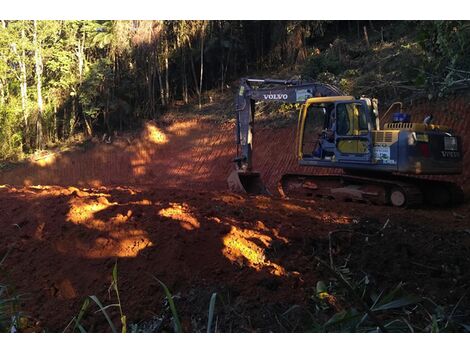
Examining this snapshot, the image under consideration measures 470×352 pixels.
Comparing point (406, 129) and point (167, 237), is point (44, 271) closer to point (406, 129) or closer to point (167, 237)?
point (167, 237)

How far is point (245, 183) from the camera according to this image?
482 inches

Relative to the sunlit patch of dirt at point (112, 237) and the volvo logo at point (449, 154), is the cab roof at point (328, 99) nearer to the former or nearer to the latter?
the volvo logo at point (449, 154)

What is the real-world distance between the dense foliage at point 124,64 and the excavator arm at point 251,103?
9.34 m

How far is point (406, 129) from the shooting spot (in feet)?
31.7

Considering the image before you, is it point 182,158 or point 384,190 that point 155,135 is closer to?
point 182,158

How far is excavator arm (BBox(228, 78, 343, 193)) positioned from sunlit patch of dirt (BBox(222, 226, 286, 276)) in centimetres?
610

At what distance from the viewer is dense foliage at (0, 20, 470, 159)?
78.1ft

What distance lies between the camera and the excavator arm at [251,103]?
38.2ft

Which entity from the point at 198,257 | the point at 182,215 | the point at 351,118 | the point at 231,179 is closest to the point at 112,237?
the point at 182,215

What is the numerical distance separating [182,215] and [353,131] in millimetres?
5293

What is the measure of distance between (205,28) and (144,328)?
21.7 m

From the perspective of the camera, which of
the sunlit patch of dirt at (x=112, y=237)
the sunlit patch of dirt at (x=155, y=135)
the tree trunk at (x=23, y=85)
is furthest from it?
the tree trunk at (x=23, y=85)

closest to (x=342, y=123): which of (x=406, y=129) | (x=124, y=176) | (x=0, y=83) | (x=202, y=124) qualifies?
(x=406, y=129)

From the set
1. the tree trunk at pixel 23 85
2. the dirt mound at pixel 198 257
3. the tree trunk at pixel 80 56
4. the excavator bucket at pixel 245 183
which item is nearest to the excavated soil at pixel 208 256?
the dirt mound at pixel 198 257
